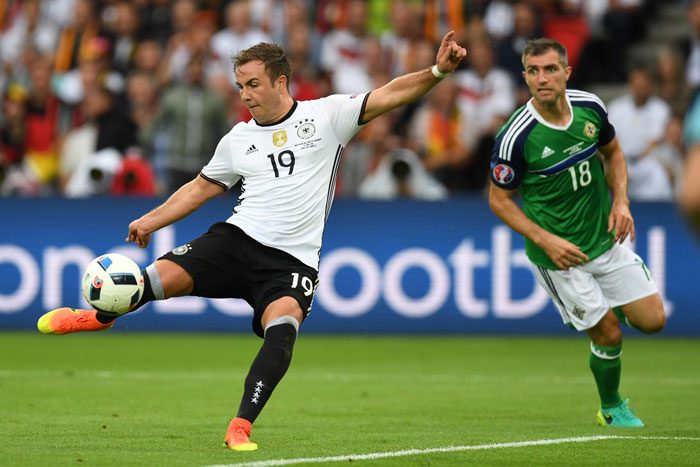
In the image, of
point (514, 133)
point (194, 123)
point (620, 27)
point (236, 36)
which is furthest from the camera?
point (620, 27)

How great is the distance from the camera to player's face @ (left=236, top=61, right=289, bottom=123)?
8234 millimetres

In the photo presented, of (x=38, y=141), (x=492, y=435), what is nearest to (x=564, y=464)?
(x=492, y=435)

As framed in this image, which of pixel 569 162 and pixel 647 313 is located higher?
pixel 569 162

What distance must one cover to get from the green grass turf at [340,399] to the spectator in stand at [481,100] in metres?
2.61

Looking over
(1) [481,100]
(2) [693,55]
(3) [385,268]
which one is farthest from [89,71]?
(2) [693,55]

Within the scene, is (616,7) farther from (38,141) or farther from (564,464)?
(564,464)

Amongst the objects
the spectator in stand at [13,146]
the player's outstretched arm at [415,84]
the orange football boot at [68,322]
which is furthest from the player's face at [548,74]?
the spectator in stand at [13,146]

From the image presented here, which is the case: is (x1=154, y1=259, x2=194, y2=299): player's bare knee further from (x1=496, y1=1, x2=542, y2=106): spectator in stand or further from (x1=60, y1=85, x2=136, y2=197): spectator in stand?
(x1=496, y1=1, x2=542, y2=106): spectator in stand

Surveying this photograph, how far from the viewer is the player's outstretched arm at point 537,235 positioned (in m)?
8.95

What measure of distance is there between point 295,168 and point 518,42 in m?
10.4

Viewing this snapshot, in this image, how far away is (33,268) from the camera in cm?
1611

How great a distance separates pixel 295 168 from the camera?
842 cm

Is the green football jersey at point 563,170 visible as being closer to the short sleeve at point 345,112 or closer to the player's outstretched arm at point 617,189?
the player's outstretched arm at point 617,189

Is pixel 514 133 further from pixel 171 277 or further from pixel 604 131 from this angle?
pixel 171 277
